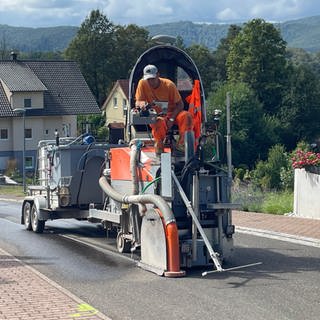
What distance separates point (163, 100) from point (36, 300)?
195 inches

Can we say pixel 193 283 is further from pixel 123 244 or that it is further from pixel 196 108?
pixel 196 108

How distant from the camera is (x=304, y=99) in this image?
3059 inches

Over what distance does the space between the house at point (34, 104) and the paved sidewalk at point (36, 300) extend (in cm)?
5592

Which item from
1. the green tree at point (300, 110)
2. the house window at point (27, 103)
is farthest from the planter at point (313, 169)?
the green tree at point (300, 110)

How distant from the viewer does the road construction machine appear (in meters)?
13.0

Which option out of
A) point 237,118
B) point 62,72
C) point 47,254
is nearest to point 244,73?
point 237,118

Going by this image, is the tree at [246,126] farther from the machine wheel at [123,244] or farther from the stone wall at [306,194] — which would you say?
the machine wheel at [123,244]

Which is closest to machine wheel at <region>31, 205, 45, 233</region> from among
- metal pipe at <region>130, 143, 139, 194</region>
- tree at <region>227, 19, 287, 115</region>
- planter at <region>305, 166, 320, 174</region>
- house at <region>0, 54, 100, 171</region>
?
metal pipe at <region>130, 143, 139, 194</region>

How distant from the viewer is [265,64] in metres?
80.4

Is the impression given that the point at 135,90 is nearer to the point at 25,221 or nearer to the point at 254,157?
the point at 25,221

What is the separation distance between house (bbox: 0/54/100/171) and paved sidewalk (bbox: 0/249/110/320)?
183ft

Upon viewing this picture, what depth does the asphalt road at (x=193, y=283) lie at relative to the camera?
10297 mm

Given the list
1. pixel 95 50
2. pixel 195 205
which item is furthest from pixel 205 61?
pixel 195 205

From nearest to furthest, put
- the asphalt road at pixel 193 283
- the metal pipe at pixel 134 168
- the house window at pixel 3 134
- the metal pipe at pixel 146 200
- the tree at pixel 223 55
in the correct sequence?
1. the asphalt road at pixel 193 283
2. the metal pipe at pixel 146 200
3. the metal pipe at pixel 134 168
4. the house window at pixel 3 134
5. the tree at pixel 223 55
